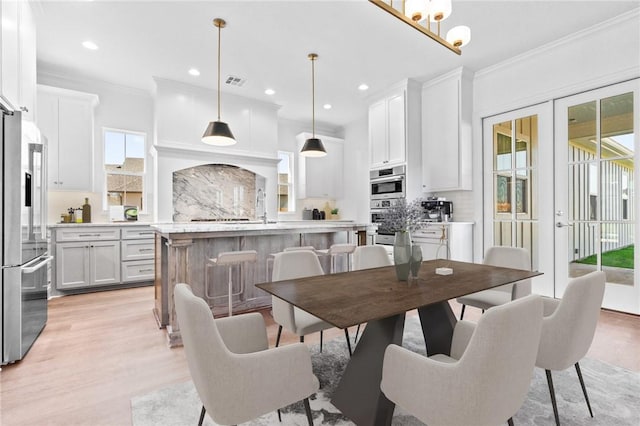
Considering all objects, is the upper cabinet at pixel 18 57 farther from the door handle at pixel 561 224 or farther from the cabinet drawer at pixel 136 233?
the door handle at pixel 561 224

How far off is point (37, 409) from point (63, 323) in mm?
1740

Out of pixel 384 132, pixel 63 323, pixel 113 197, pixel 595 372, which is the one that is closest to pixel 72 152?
pixel 113 197

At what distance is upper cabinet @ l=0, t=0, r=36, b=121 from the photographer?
2.26 metres

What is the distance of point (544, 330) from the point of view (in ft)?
4.98

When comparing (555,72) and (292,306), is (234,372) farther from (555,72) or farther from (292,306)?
(555,72)

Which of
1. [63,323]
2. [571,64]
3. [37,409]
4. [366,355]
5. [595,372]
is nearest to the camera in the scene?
[366,355]

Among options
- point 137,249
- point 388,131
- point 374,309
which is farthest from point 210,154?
point 374,309

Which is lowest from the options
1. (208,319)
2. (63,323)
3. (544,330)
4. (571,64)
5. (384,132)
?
(63,323)

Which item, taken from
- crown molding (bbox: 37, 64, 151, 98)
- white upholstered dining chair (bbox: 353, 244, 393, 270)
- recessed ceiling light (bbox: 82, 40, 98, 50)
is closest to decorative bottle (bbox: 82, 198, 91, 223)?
crown molding (bbox: 37, 64, 151, 98)

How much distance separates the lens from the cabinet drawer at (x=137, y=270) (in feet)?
15.1

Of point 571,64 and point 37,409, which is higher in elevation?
point 571,64

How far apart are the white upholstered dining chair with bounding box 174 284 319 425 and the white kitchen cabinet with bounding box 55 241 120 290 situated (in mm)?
4070

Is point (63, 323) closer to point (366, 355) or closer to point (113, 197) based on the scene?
point (113, 197)

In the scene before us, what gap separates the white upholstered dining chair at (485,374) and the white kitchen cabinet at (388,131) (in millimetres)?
4008
